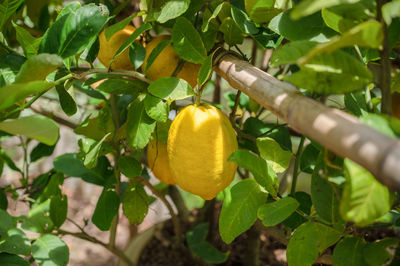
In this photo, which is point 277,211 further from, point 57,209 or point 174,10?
point 57,209

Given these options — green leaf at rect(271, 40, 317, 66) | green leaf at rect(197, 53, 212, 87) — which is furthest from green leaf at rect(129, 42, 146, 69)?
green leaf at rect(271, 40, 317, 66)

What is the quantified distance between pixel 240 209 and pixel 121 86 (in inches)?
8.4

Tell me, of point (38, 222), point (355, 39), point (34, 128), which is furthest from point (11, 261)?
point (355, 39)

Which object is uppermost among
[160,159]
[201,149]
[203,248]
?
[201,149]

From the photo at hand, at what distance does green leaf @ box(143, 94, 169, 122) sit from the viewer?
0.43 m

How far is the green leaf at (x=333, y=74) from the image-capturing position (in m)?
0.28

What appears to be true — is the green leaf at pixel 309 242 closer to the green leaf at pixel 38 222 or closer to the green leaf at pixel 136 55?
the green leaf at pixel 136 55

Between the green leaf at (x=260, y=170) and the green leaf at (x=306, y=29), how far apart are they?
12 centimetres

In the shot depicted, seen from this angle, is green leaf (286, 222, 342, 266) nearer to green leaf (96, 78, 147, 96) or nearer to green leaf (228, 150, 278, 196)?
green leaf (228, 150, 278, 196)

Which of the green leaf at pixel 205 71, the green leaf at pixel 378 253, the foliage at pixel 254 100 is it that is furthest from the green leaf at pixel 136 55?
the green leaf at pixel 378 253

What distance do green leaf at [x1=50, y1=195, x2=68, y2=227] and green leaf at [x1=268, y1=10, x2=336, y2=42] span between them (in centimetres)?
45

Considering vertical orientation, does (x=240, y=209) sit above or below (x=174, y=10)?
below

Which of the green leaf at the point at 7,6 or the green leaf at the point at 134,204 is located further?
the green leaf at the point at 134,204

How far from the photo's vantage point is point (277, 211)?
384 mm
